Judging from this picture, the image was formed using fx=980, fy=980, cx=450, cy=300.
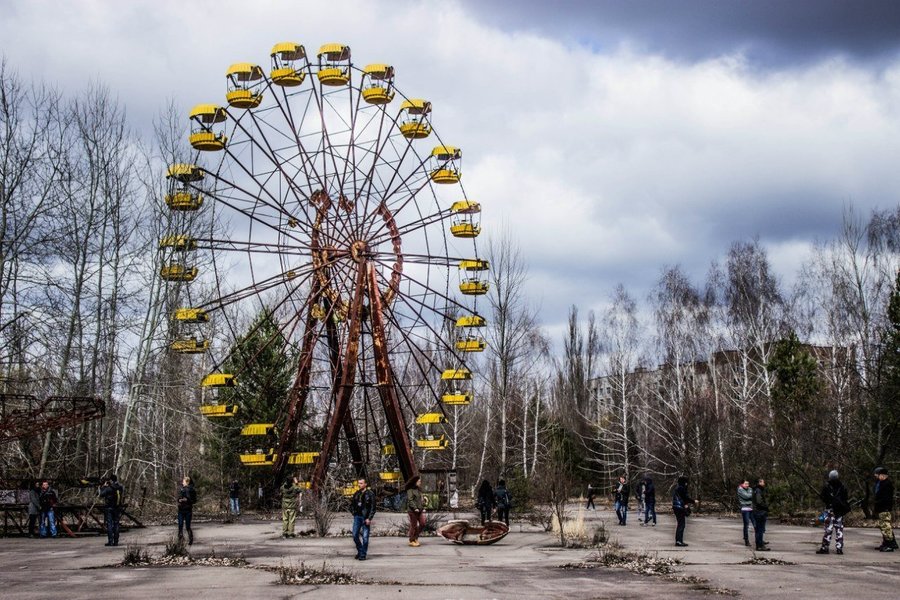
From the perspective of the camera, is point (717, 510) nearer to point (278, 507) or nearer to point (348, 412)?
point (348, 412)

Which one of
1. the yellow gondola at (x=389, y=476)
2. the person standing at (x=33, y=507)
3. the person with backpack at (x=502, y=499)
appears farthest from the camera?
the yellow gondola at (x=389, y=476)

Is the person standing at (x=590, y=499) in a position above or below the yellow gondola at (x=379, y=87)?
below

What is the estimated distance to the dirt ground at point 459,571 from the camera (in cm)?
1421

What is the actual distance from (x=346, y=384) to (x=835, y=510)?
18664mm

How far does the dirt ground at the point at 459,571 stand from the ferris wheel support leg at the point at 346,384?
745cm

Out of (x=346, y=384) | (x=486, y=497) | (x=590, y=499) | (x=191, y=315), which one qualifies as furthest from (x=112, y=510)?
(x=590, y=499)

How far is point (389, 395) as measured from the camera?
35.4 m

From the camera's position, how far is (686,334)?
64125 millimetres

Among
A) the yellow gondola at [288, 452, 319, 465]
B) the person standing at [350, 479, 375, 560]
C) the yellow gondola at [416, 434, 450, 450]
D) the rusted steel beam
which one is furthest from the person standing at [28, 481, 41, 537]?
the yellow gondola at [416, 434, 450, 450]

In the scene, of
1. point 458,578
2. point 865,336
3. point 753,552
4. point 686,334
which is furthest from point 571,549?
point 686,334

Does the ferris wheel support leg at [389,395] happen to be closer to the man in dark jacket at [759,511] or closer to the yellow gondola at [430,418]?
the yellow gondola at [430,418]

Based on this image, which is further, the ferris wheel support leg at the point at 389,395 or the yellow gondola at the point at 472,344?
the yellow gondola at the point at 472,344

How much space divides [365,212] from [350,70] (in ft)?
17.4

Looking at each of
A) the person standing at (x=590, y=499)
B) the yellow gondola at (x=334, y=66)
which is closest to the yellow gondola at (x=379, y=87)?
the yellow gondola at (x=334, y=66)
